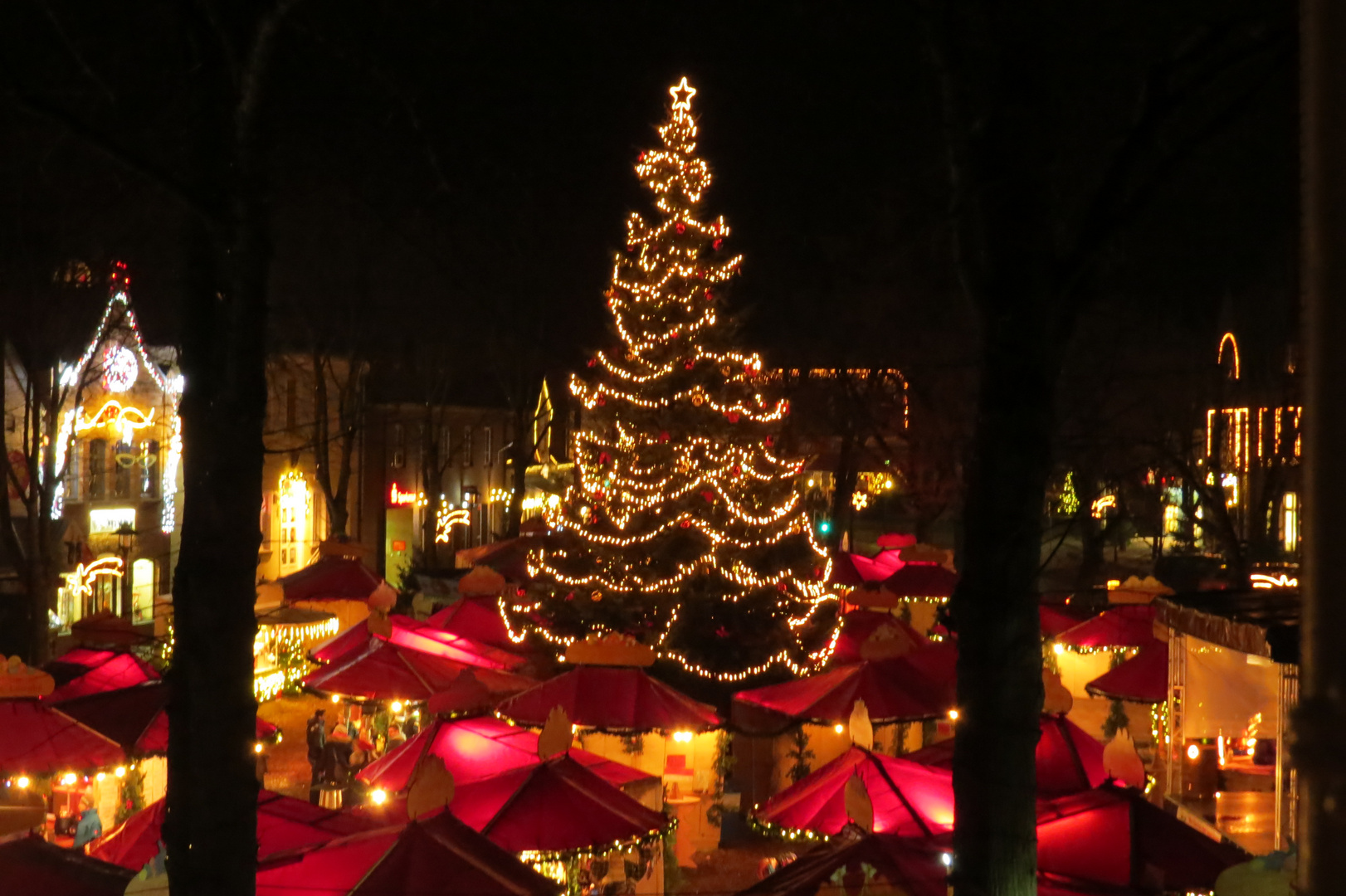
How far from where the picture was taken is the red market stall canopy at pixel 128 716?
12.5 m

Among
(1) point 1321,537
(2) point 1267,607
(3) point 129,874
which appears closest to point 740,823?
(2) point 1267,607

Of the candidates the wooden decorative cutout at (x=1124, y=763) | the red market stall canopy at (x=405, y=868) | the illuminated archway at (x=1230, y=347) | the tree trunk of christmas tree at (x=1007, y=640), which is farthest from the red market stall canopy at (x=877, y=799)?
the illuminated archway at (x=1230, y=347)

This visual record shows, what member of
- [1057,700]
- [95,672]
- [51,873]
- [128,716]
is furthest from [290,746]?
[1057,700]

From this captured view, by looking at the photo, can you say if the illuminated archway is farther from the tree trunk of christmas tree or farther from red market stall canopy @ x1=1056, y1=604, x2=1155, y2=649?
the tree trunk of christmas tree

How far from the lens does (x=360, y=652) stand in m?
15.9

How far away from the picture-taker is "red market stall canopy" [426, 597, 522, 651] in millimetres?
19016

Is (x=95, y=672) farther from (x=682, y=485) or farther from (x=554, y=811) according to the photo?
(x=554, y=811)

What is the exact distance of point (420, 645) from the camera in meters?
16.6

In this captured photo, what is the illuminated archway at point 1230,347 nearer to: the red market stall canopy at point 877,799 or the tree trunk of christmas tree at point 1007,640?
the red market stall canopy at point 877,799

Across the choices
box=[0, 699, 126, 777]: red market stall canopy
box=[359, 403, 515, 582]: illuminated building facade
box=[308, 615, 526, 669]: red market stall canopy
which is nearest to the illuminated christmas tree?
box=[308, 615, 526, 669]: red market stall canopy

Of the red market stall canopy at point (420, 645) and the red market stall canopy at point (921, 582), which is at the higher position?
the red market stall canopy at point (921, 582)

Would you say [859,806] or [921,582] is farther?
[921,582]

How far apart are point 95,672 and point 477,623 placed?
5.62 meters

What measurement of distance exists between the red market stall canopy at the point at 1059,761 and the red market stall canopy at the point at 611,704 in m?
3.73
